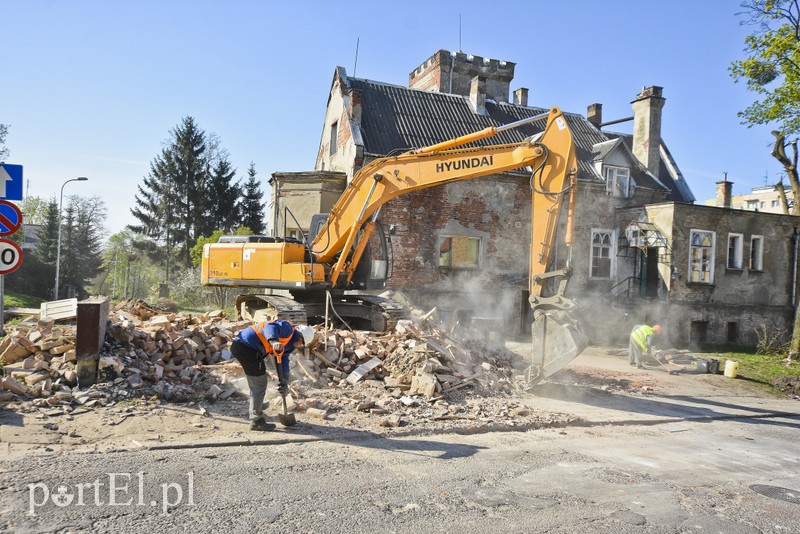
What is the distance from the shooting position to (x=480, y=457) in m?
6.81

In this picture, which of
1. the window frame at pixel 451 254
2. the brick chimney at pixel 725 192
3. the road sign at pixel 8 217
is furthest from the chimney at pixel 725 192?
the road sign at pixel 8 217

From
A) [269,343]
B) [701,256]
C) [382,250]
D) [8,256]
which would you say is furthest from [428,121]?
[8,256]

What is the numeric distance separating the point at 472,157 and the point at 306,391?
17.7ft

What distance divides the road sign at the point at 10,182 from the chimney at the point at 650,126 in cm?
2452

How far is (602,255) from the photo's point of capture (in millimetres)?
23922

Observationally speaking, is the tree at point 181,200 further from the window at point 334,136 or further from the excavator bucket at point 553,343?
the excavator bucket at point 553,343

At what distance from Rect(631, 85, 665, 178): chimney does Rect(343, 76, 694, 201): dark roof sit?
125cm

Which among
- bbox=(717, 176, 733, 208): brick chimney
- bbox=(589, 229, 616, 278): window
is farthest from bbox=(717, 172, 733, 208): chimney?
bbox=(589, 229, 616, 278): window

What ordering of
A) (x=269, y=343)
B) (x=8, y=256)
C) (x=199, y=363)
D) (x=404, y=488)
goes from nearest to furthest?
(x=404, y=488) < (x=8, y=256) < (x=269, y=343) < (x=199, y=363)

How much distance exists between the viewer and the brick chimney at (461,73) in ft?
97.8

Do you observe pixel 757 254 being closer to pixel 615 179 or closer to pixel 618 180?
pixel 618 180

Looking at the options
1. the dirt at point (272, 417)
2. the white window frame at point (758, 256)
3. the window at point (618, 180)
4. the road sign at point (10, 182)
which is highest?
the window at point (618, 180)

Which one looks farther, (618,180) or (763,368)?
(618,180)

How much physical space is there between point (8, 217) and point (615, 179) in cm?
2228
